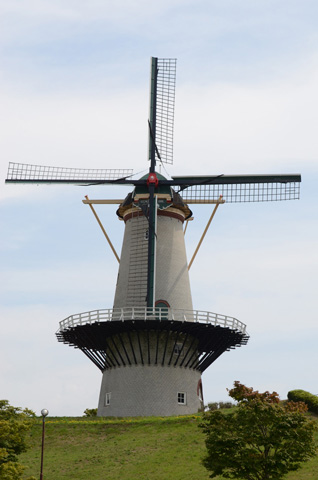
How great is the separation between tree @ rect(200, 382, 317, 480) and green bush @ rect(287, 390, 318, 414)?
48.0 ft

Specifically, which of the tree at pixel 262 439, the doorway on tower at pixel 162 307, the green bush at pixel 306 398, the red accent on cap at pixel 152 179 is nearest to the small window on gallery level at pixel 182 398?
A: the doorway on tower at pixel 162 307

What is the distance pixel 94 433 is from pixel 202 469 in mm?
9018

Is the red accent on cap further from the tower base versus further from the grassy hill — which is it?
the grassy hill

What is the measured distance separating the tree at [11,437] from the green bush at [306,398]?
17784 millimetres

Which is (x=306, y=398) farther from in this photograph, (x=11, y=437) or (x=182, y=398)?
(x=11, y=437)

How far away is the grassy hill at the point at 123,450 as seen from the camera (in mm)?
37969

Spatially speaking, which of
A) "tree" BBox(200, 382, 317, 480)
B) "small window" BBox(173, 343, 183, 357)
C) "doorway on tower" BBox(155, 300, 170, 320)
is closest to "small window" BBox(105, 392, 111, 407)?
"small window" BBox(173, 343, 183, 357)

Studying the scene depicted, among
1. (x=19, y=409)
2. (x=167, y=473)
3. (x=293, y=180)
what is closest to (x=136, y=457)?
(x=167, y=473)

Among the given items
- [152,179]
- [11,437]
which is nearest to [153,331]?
[152,179]

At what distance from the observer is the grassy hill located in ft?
125

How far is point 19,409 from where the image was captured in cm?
3681

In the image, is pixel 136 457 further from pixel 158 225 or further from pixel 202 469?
pixel 158 225

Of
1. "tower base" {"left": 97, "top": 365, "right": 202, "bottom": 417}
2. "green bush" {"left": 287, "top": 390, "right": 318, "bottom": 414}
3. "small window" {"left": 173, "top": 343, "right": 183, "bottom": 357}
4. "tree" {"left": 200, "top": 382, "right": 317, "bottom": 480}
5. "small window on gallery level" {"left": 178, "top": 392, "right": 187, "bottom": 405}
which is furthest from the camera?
"small window" {"left": 173, "top": 343, "right": 183, "bottom": 357}

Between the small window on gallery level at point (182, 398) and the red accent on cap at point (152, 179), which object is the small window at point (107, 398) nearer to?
the small window on gallery level at point (182, 398)
